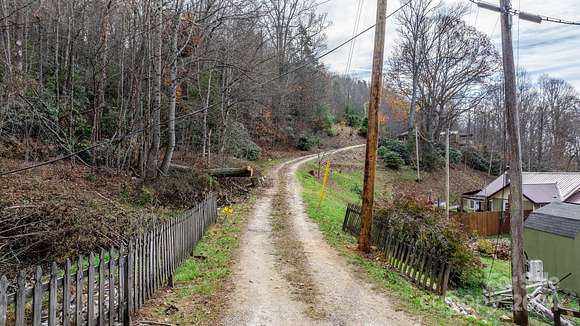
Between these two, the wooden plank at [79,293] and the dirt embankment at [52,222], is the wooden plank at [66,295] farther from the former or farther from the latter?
the dirt embankment at [52,222]

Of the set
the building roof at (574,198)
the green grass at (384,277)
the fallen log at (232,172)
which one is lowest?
the green grass at (384,277)

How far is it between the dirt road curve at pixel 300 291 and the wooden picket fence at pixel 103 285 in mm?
1326

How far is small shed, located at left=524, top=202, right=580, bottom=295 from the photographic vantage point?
609 inches

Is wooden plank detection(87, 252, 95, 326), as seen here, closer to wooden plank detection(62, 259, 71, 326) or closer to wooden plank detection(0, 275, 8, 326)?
wooden plank detection(62, 259, 71, 326)

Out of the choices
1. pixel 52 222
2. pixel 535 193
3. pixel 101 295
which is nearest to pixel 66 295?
pixel 101 295

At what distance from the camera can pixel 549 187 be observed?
88.9ft

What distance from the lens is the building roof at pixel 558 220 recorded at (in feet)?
53.0

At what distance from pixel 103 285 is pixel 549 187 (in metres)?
29.4

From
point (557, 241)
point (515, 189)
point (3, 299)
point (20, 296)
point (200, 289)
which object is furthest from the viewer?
point (557, 241)

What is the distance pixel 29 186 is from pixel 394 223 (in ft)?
31.0

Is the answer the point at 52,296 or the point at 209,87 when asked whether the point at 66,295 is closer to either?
the point at 52,296

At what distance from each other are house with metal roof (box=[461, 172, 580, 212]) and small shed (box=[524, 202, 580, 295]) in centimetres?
381

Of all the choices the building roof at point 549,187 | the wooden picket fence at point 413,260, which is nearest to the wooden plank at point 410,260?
the wooden picket fence at point 413,260

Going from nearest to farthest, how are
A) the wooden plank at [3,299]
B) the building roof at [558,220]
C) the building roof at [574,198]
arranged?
the wooden plank at [3,299], the building roof at [558,220], the building roof at [574,198]
